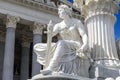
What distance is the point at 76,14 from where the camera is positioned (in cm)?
3900

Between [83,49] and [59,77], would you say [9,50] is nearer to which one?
[83,49]

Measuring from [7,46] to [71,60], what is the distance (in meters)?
26.3

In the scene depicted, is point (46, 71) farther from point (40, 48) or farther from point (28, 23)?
point (28, 23)

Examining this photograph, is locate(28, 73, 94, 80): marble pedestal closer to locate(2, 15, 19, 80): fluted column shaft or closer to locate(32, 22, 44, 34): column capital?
locate(2, 15, 19, 80): fluted column shaft

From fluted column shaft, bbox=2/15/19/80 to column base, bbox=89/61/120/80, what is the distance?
81.8ft

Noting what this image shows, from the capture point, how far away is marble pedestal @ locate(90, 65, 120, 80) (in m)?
8.20

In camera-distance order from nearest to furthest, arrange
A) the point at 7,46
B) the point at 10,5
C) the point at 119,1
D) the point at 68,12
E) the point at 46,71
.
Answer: the point at 46,71
the point at 68,12
the point at 119,1
the point at 7,46
the point at 10,5

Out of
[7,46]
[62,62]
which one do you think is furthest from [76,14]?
[62,62]

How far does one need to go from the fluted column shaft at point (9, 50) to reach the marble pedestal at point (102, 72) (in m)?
24.9

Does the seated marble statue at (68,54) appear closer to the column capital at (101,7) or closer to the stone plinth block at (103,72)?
the stone plinth block at (103,72)

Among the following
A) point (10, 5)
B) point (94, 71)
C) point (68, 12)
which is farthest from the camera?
point (10, 5)

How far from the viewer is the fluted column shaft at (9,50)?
3253 centimetres

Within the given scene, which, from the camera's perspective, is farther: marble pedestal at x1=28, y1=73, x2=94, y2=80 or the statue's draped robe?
the statue's draped robe

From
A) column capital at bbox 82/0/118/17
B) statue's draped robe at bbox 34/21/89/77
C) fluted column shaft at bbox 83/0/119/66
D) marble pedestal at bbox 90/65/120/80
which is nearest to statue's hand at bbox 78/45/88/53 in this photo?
statue's draped robe at bbox 34/21/89/77
